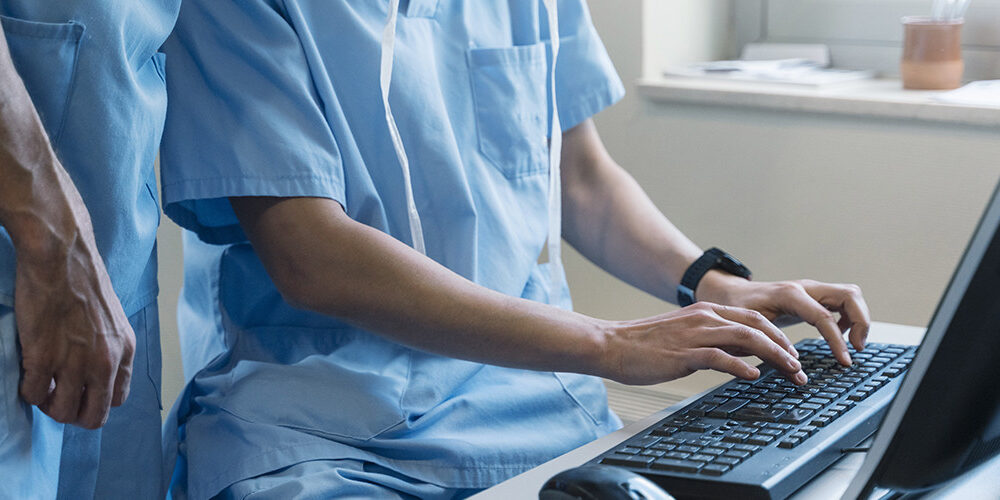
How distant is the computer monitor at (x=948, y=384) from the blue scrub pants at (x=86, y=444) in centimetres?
53

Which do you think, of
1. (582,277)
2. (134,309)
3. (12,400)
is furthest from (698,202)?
(12,400)

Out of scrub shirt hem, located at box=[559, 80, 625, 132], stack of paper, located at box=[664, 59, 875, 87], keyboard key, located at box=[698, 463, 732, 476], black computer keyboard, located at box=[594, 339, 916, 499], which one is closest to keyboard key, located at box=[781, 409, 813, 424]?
black computer keyboard, located at box=[594, 339, 916, 499]

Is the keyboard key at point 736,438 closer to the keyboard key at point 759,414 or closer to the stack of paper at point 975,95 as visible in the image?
the keyboard key at point 759,414

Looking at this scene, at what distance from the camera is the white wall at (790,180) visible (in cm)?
171

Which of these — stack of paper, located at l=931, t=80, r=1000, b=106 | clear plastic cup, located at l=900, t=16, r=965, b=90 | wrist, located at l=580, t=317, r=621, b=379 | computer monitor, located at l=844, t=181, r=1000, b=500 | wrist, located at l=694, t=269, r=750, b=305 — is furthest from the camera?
clear plastic cup, located at l=900, t=16, r=965, b=90

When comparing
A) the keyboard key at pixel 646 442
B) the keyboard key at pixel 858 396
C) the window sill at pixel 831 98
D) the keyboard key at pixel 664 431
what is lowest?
the keyboard key at pixel 858 396

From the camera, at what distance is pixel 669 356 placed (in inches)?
34.0

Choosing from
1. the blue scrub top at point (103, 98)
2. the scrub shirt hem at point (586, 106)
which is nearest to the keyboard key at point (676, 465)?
the blue scrub top at point (103, 98)

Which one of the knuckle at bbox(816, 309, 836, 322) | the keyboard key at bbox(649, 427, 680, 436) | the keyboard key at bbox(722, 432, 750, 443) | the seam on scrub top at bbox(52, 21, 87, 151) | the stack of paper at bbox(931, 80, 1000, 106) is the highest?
the seam on scrub top at bbox(52, 21, 87, 151)

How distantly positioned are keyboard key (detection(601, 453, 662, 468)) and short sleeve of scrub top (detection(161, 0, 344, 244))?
14.8 inches

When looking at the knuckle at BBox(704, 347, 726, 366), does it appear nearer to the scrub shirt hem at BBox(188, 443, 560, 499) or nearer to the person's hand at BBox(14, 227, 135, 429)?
the scrub shirt hem at BBox(188, 443, 560, 499)

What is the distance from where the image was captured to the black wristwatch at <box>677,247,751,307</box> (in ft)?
3.76

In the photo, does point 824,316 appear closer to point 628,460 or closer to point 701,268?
point 701,268

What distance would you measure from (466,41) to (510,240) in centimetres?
21
